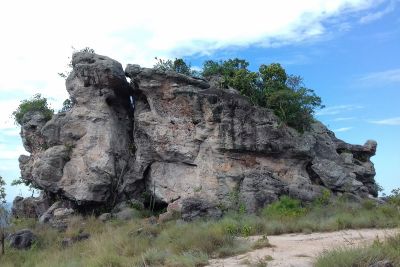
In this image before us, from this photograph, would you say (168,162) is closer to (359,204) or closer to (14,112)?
(359,204)

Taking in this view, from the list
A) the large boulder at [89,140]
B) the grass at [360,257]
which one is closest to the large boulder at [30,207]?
the large boulder at [89,140]

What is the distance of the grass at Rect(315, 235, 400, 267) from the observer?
7512 mm

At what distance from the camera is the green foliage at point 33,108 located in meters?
25.3

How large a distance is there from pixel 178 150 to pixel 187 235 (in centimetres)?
851

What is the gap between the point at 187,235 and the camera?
12.2m

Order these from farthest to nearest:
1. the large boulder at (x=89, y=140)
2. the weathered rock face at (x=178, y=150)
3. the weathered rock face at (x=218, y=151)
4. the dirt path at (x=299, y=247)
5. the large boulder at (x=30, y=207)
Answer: the large boulder at (x=30, y=207) → the large boulder at (x=89, y=140) → the weathered rock face at (x=178, y=150) → the weathered rock face at (x=218, y=151) → the dirt path at (x=299, y=247)

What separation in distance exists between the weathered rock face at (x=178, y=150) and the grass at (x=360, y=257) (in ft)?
33.4

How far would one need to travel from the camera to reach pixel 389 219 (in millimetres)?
14320

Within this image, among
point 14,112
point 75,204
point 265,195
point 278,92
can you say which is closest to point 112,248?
point 265,195

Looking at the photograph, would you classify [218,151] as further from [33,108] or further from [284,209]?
[33,108]

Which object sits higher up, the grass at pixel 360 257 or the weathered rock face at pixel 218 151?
the weathered rock face at pixel 218 151

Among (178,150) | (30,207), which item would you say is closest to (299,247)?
(178,150)

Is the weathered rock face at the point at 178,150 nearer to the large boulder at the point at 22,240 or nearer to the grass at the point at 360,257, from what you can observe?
the large boulder at the point at 22,240

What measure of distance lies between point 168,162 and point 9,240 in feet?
25.2
